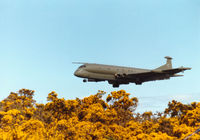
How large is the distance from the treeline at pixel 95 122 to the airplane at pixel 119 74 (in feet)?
17.3

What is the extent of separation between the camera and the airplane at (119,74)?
40875 millimetres

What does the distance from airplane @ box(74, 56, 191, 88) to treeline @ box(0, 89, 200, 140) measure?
5268 mm

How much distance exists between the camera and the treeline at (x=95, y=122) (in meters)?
30.3

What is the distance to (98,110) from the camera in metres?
41.7

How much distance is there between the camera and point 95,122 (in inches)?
1646

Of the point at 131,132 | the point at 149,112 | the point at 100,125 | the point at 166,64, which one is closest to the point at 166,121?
the point at 131,132

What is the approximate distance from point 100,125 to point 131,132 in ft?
16.8

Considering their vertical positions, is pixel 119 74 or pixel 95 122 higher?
pixel 119 74

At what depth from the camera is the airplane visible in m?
40.9

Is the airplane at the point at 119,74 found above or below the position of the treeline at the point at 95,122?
above

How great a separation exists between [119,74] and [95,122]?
900 cm

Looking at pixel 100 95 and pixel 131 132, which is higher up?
pixel 100 95

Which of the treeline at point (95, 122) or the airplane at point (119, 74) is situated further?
the airplane at point (119, 74)

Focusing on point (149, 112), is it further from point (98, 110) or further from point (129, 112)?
point (98, 110)
